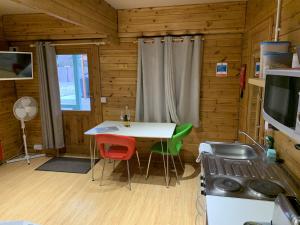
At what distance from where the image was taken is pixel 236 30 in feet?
11.6

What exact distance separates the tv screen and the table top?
171 cm

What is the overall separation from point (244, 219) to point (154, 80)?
9.64ft

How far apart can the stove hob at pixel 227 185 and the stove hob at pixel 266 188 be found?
0.29ft

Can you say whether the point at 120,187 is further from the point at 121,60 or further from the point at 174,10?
the point at 174,10

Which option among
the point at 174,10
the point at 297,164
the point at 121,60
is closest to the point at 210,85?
the point at 174,10

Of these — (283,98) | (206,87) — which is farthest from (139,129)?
(283,98)

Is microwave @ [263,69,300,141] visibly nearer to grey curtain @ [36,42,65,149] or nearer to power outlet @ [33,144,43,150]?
grey curtain @ [36,42,65,149]

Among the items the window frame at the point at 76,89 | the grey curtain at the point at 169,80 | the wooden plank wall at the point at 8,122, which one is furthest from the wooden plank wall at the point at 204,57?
the wooden plank wall at the point at 8,122

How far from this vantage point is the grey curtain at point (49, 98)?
13.7 feet

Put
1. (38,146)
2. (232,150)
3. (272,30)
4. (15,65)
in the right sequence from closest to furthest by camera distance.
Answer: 1. (272,30)
2. (232,150)
3. (15,65)
4. (38,146)

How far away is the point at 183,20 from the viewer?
3.68 m

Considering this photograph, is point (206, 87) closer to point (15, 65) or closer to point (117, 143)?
point (117, 143)

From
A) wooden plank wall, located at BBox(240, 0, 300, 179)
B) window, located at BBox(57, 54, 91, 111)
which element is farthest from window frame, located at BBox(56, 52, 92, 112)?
wooden plank wall, located at BBox(240, 0, 300, 179)

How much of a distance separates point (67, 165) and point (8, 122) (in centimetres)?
148
